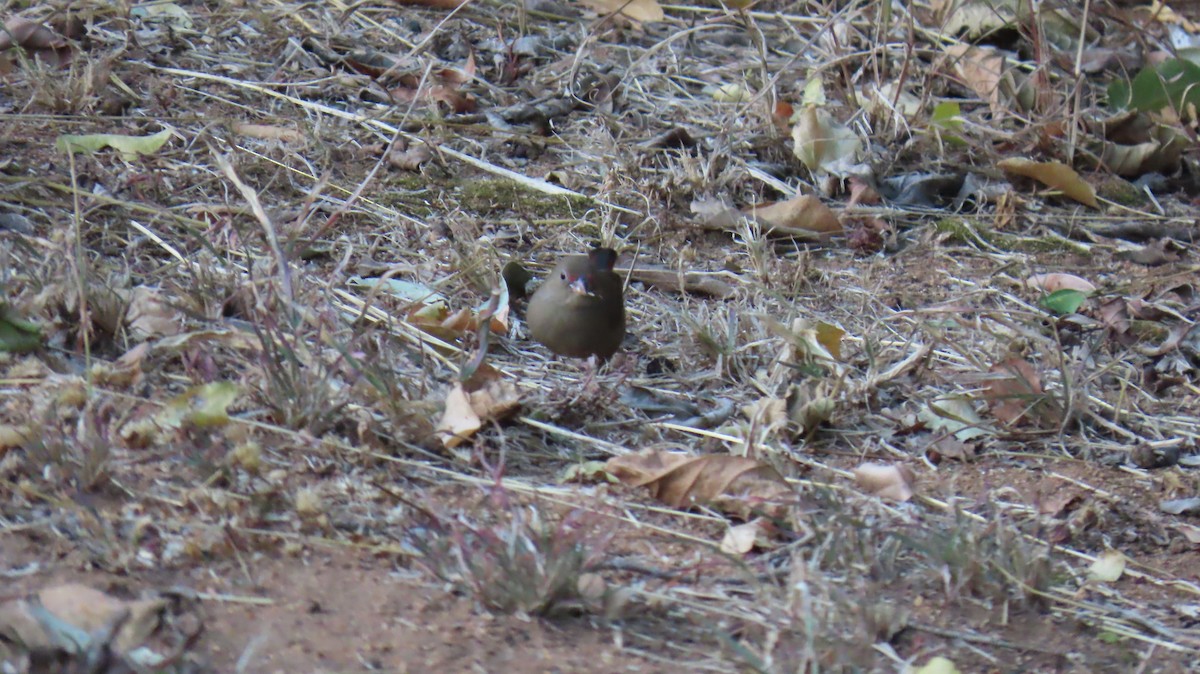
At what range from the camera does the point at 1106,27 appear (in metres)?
6.42

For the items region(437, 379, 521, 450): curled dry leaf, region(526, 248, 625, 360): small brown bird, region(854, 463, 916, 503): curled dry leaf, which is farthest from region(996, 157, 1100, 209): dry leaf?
region(437, 379, 521, 450): curled dry leaf

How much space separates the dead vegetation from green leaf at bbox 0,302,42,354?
1cm

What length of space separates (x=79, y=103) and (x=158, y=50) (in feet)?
2.10

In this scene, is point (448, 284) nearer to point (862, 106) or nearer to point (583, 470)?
point (583, 470)

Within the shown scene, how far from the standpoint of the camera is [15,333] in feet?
10.5

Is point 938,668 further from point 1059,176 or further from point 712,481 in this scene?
point 1059,176

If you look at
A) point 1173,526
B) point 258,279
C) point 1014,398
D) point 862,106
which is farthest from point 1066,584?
point 862,106

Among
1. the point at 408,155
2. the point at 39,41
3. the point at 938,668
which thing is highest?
the point at 938,668

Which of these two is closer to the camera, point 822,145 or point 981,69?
point 822,145

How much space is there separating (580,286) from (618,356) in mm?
257

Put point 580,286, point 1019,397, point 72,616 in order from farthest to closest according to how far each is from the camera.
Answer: point 580,286
point 1019,397
point 72,616

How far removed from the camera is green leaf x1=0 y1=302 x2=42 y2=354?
3.19 meters

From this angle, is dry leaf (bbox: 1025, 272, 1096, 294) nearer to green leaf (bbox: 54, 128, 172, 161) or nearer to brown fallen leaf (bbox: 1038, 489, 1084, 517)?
brown fallen leaf (bbox: 1038, 489, 1084, 517)

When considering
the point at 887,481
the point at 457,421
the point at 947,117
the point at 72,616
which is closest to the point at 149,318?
the point at 457,421
